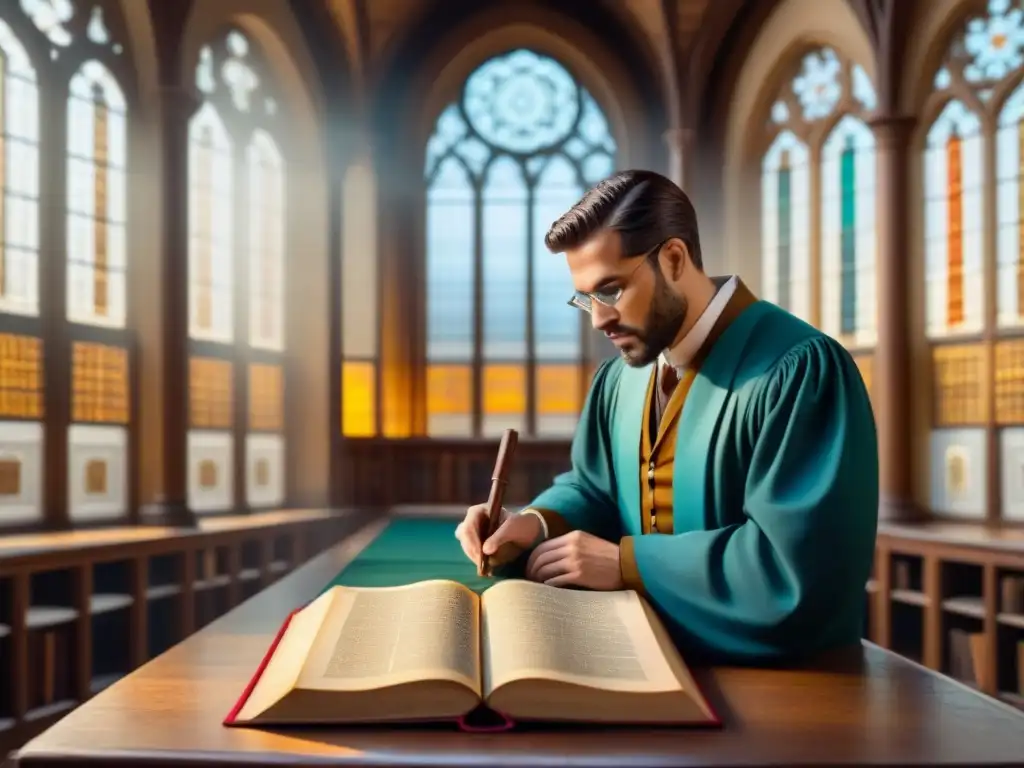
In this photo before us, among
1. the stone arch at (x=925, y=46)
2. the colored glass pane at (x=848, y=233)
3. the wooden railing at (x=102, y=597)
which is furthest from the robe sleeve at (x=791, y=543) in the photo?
the colored glass pane at (x=848, y=233)

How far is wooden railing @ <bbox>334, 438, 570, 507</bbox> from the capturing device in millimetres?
8406

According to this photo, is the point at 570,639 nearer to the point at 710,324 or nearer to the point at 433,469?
the point at 710,324

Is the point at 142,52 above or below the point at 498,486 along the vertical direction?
above

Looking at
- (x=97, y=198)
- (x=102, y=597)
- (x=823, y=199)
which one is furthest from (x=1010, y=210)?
(x=102, y=597)

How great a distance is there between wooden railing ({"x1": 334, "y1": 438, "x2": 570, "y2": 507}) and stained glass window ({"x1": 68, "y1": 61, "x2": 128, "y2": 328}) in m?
2.51

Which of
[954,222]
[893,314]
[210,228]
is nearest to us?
[893,314]

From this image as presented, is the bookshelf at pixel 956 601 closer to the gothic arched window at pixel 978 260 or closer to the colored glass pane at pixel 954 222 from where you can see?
the gothic arched window at pixel 978 260

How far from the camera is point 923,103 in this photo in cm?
735

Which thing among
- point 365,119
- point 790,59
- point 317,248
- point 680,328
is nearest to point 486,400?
point 317,248

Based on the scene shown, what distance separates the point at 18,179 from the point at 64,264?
0.55 metres

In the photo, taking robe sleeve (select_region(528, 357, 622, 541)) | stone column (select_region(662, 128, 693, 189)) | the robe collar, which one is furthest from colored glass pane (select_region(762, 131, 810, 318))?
the robe collar

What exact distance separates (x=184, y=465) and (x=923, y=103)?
5.89 metres

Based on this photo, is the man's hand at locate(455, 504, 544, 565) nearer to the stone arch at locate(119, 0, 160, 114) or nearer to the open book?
the open book

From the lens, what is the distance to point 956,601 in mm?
6051
